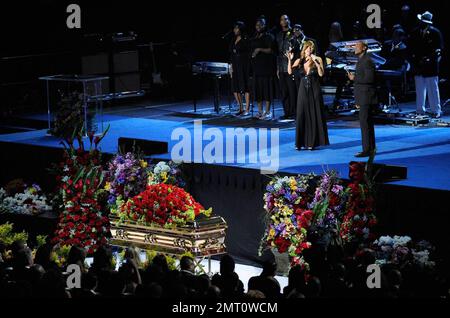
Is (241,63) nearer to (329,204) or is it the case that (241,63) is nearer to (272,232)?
(272,232)

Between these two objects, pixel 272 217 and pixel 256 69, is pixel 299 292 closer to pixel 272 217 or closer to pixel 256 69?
pixel 272 217

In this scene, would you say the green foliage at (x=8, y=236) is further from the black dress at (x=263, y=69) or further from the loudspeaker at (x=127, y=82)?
the loudspeaker at (x=127, y=82)

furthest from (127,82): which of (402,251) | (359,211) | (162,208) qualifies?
(402,251)

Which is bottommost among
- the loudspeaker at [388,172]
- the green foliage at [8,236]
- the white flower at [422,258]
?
the green foliage at [8,236]

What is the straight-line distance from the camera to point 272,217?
37.0ft

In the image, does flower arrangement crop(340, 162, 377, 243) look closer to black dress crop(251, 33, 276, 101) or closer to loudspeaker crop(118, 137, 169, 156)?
loudspeaker crop(118, 137, 169, 156)

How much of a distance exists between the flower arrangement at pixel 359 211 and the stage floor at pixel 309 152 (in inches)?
16.4

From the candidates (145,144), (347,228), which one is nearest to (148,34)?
(145,144)

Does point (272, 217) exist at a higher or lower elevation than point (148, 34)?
lower

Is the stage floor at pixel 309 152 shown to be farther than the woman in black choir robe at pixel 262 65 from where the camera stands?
No

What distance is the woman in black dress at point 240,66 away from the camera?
16.7 m

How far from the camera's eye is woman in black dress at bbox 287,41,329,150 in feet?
44.8

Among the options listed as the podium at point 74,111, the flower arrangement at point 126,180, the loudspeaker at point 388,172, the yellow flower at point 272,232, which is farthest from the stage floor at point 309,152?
the yellow flower at point 272,232
